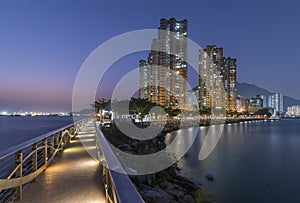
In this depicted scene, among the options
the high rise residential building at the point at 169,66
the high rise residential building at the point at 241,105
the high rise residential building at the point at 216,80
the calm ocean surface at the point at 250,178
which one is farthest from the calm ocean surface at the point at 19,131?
the high rise residential building at the point at 241,105

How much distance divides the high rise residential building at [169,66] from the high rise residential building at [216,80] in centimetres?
1645

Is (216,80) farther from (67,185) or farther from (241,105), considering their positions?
(67,185)

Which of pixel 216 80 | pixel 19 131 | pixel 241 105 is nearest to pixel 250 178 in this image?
pixel 19 131

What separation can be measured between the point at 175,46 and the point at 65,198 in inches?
3645

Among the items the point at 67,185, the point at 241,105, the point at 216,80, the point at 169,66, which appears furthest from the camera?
the point at 241,105

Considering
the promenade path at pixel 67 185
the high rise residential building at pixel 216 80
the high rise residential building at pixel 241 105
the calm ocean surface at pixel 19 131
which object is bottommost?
the calm ocean surface at pixel 19 131

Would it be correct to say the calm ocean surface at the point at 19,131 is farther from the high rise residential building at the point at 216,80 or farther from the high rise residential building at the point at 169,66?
the high rise residential building at the point at 216,80

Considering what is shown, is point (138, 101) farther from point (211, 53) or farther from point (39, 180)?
point (211, 53)

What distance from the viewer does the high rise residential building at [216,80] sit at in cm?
10538

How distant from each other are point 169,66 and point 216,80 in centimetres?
3090

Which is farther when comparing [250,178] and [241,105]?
[241,105]

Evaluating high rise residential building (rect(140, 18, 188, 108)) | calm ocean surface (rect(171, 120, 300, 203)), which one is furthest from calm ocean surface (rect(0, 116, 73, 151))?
high rise residential building (rect(140, 18, 188, 108))

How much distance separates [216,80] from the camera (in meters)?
109

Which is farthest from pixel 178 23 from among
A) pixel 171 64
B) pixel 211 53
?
pixel 211 53
